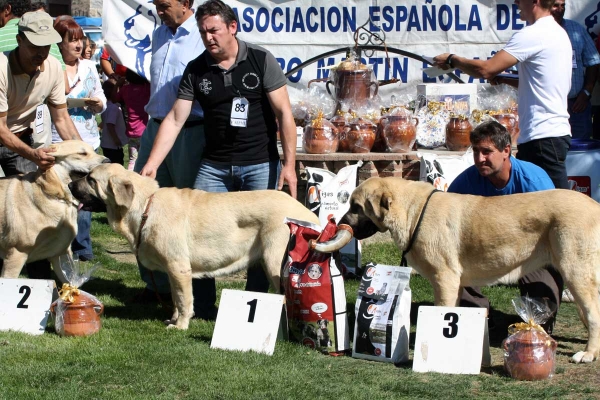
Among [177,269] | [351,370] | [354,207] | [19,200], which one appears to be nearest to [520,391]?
[351,370]

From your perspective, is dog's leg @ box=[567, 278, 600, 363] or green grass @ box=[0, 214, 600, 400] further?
dog's leg @ box=[567, 278, 600, 363]

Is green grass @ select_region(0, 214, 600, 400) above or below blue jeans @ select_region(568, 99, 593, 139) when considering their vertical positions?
below

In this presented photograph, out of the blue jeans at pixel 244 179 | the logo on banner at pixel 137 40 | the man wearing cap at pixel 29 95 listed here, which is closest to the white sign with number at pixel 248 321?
the blue jeans at pixel 244 179

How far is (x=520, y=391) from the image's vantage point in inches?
170

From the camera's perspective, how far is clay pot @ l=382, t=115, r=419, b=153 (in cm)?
784

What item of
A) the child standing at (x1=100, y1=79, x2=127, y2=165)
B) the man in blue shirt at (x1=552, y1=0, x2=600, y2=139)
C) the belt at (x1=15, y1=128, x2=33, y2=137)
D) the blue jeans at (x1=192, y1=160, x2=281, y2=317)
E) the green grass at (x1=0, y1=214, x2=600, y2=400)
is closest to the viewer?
the green grass at (x1=0, y1=214, x2=600, y2=400)

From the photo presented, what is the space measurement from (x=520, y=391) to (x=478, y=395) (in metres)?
0.26

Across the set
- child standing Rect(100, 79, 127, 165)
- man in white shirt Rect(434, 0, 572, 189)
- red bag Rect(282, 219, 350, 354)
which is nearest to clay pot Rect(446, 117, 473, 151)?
man in white shirt Rect(434, 0, 572, 189)

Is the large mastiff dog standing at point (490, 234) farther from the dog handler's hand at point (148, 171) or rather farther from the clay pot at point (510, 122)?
the clay pot at point (510, 122)

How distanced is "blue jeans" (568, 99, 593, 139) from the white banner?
1.31 metres

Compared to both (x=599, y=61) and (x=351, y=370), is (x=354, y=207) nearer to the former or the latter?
(x=351, y=370)

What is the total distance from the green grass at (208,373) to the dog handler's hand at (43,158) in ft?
4.04

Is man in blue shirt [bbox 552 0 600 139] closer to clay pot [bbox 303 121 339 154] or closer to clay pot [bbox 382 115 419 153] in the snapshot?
clay pot [bbox 382 115 419 153]

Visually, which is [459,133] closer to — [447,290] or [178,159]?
[178,159]
